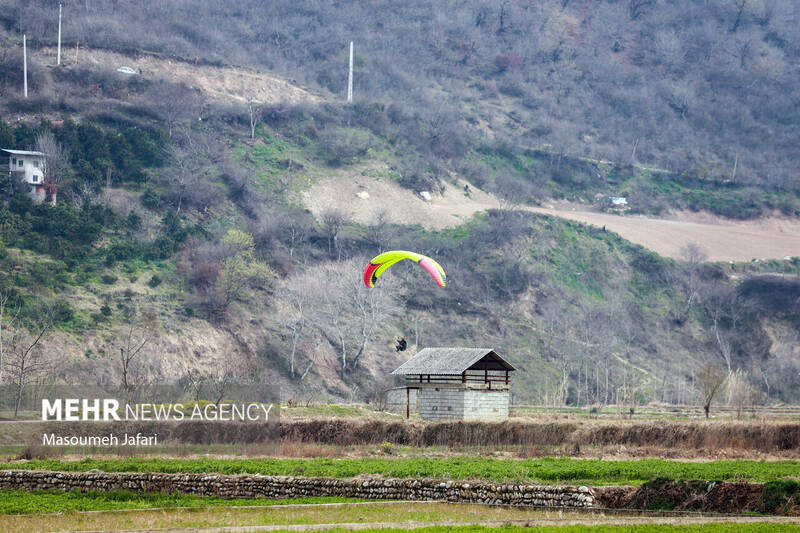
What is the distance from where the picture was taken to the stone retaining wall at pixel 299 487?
1014 inches

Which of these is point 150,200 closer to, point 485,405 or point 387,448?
point 485,405

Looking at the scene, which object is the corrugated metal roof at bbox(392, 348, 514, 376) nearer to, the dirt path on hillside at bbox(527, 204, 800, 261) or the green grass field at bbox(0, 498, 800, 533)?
the green grass field at bbox(0, 498, 800, 533)

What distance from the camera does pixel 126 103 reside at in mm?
94750

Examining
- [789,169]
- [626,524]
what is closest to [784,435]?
[626,524]

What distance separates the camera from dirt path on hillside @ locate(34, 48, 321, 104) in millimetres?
100625

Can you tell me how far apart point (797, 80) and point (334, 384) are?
364 feet

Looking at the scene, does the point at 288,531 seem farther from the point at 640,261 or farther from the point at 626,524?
the point at 640,261

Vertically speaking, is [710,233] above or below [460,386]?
above

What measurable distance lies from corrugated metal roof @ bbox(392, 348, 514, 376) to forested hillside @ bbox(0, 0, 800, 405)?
1285 cm

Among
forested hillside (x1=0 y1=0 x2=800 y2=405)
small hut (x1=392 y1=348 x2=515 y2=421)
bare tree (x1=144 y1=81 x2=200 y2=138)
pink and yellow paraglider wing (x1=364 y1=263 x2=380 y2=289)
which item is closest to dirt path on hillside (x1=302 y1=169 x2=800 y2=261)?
forested hillside (x1=0 y1=0 x2=800 y2=405)

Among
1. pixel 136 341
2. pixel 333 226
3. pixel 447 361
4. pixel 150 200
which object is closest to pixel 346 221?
pixel 333 226

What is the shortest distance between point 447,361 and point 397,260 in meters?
7.90

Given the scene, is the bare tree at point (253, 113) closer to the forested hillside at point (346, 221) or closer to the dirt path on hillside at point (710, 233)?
the forested hillside at point (346, 221)

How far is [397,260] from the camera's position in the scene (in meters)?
52.3
